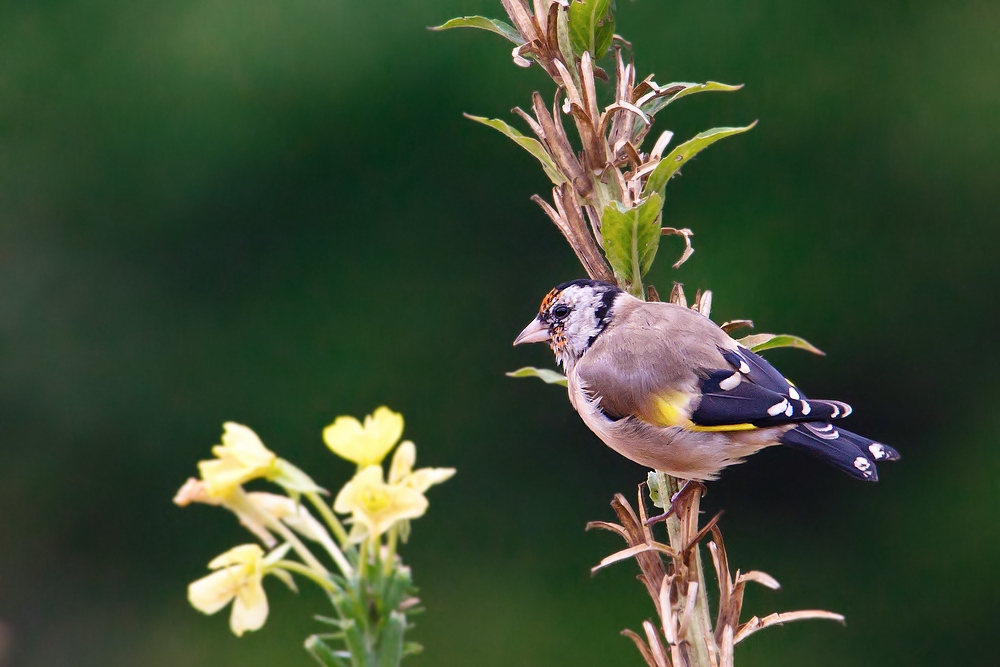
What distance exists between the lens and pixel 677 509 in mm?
804

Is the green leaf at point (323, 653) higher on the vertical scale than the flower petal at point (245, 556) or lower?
lower

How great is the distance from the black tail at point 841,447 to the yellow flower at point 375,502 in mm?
603

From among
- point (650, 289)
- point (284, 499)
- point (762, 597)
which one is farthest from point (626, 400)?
point (762, 597)

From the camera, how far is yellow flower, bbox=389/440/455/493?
511 mm

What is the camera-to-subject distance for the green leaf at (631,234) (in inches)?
29.2

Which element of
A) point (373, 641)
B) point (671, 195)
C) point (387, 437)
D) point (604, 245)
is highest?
point (671, 195)

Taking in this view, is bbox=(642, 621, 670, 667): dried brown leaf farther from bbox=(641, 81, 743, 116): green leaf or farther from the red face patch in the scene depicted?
the red face patch

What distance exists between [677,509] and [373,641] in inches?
14.8

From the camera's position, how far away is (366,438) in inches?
21.0

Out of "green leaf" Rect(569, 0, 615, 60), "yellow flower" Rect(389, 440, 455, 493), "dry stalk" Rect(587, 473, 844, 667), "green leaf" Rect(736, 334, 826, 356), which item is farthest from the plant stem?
"green leaf" Rect(569, 0, 615, 60)

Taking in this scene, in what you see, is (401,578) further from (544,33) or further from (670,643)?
(544,33)

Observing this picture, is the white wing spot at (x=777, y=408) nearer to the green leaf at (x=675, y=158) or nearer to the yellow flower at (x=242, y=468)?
the green leaf at (x=675, y=158)

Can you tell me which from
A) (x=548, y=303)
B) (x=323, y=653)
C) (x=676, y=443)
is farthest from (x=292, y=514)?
(x=548, y=303)

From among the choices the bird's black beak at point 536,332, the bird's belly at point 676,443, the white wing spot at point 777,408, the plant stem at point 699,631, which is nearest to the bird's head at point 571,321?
the bird's black beak at point 536,332
